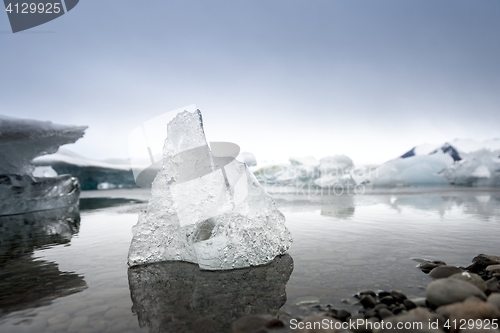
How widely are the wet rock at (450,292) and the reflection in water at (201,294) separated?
1058 mm

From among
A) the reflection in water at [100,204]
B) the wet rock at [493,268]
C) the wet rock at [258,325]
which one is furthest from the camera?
the reflection in water at [100,204]

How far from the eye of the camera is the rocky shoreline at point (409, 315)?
5.51 feet

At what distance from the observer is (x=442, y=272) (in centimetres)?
276

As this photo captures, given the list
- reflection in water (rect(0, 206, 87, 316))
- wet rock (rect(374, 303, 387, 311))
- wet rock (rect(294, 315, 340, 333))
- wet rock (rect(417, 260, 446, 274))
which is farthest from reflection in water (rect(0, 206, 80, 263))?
wet rock (rect(417, 260, 446, 274))

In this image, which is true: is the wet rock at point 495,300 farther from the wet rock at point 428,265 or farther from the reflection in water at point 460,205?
the reflection in water at point 460,205

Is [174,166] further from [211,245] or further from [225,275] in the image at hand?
[225,275]

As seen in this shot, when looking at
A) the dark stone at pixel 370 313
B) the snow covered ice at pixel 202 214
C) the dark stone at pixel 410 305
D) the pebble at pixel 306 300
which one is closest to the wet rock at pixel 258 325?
the pebble at pixel 306 300

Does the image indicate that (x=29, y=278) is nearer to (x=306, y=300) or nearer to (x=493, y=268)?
(x=306, y=300)

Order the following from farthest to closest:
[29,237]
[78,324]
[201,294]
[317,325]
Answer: [29,237], [201,294], [78,324], [317,325]

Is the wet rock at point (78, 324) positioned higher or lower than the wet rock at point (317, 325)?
lower

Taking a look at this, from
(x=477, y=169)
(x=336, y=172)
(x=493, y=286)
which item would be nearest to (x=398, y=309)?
(x=493, y=286)

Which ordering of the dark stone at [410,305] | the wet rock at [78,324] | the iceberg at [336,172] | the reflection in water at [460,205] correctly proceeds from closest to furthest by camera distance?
the wet rock at [78,324] → the dark stone at [410,305] → the reflection in water at [460,205] → the iceberg at [336,172]

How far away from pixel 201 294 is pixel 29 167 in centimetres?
1198

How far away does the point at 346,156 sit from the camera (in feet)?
77.3
